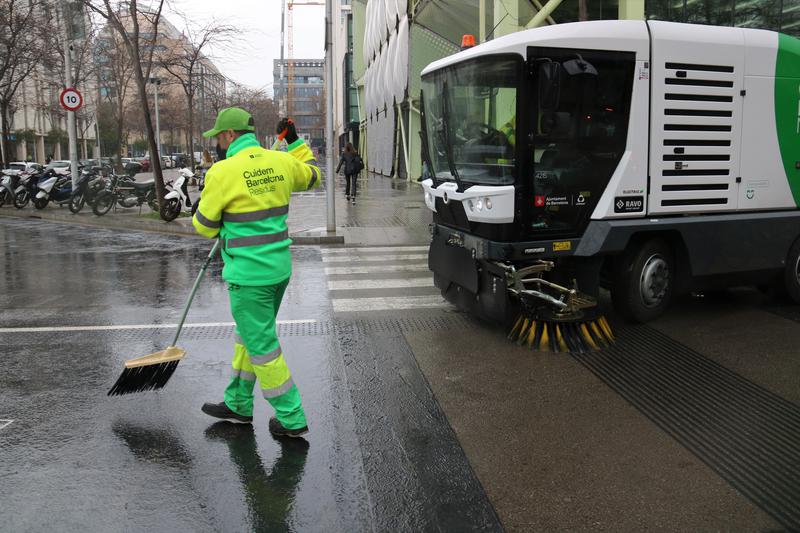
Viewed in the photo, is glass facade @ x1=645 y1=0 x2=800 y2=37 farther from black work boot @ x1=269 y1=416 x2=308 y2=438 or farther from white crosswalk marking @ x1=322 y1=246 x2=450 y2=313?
black work boot @ x1=269 y1=416 x2=308 y2=438

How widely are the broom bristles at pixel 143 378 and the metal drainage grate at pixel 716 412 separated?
341cm

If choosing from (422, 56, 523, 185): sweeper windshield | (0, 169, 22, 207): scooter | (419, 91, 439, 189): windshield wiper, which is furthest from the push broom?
(0, 169, 22, 207): scooter

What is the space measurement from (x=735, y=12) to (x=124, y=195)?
1742 centimetres

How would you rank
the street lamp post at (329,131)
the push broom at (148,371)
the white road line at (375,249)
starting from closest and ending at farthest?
the push broom at (148,371) < the white road line at (375,249) < the street lamp post at (329,131)

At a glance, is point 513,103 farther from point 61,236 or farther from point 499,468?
point 61,236

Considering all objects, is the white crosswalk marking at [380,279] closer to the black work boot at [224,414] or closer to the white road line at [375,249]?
the white road line at [375,249]

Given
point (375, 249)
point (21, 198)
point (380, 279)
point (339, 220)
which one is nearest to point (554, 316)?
point (380, 279)

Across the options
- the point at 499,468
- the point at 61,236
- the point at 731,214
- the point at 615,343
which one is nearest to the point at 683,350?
the point at 615,343

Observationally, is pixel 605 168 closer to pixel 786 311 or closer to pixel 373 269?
pixel 786 311

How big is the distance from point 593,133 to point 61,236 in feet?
42.5

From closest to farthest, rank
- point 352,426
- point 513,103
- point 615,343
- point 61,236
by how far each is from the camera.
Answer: point 352,426 < point 513,103 < point 615,343 < point 61,236

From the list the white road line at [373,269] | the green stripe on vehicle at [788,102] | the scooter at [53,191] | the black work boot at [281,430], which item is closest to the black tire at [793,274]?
the green stripe on vehicle at [788,102]

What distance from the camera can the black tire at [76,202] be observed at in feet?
64.0

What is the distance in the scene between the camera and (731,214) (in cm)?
710
